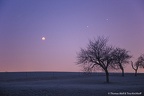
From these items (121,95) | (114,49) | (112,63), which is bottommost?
(121,95)

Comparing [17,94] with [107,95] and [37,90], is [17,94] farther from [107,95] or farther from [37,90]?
[107,95]

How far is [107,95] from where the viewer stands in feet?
86.9

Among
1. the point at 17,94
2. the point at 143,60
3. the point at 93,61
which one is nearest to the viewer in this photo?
the point at 17,94

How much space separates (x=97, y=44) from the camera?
48406 mm

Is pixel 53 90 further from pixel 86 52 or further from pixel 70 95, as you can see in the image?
pixel 86 52

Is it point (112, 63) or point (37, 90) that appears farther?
point (112, 63)

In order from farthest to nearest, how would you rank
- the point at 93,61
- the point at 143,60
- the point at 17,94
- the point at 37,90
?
the point at 143,60 → the point at 93,61 → the point at 37,90 → the point at 17,94

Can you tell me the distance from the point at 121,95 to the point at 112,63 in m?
22.5

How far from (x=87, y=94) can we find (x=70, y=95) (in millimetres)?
2151

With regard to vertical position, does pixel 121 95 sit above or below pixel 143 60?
below

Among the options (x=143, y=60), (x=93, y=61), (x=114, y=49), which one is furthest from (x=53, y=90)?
(x=143, y=60)

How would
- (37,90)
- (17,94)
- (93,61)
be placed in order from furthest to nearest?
(93,61), (37,90), (17,94)

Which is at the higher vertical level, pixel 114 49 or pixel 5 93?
pixel 114 49

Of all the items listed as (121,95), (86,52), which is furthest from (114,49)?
(121,95)
